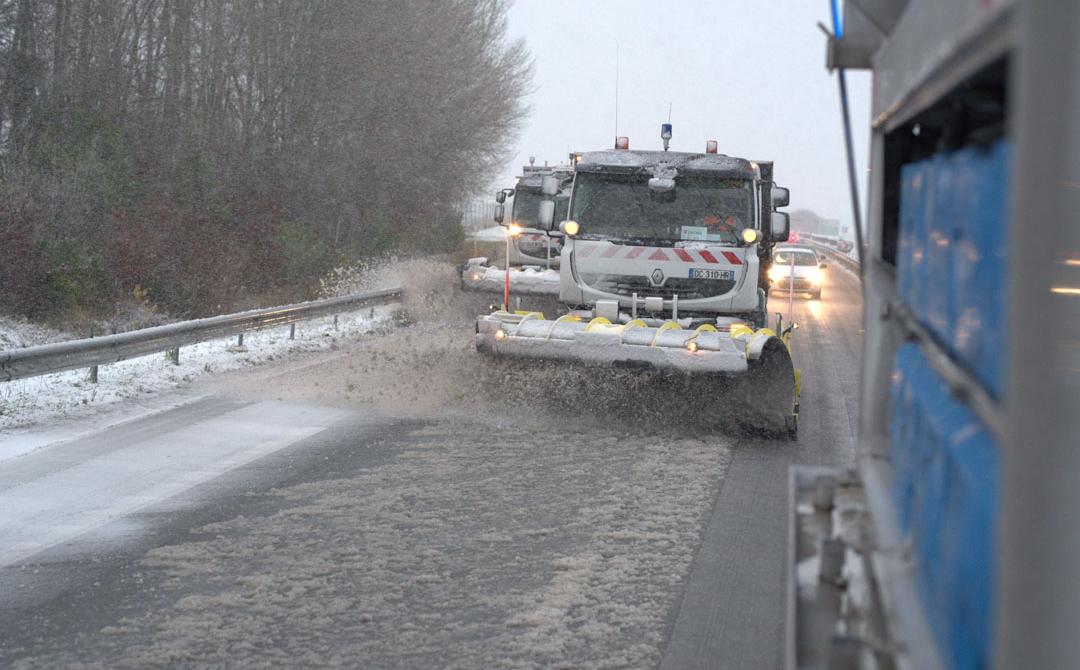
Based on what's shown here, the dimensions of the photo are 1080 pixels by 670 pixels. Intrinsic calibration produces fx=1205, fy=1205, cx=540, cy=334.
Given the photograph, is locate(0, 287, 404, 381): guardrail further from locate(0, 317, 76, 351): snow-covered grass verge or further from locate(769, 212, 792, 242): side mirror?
locate(769, 212, 792, 242): side mirror

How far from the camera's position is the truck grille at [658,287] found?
11883 millimetres

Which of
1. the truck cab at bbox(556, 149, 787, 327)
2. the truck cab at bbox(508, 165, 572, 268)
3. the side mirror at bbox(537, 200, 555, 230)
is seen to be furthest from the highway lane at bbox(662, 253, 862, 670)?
the truck cab at bbox(508, 165, 572, 268)

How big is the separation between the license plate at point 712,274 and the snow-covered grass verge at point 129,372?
5548mm

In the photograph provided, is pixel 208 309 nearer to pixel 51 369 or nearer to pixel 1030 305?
pixel 51 369

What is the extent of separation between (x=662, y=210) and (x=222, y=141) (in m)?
19.7

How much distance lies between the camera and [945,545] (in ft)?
6.97

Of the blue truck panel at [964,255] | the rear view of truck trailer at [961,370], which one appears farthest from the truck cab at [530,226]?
the blue truck panel at [964,255]

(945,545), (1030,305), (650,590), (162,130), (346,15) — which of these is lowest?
(650,590)

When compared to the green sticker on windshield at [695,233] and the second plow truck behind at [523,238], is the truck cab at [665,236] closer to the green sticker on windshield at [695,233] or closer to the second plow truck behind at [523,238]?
the green sticker on windshield at [695,233]

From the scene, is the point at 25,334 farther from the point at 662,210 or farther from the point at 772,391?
the point at 772,391

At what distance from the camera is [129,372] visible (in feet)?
43.2

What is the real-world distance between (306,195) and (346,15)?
5.54 metres

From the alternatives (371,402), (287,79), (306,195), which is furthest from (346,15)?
(371,402)

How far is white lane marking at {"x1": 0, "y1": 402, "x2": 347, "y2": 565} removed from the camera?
6.79 metres
